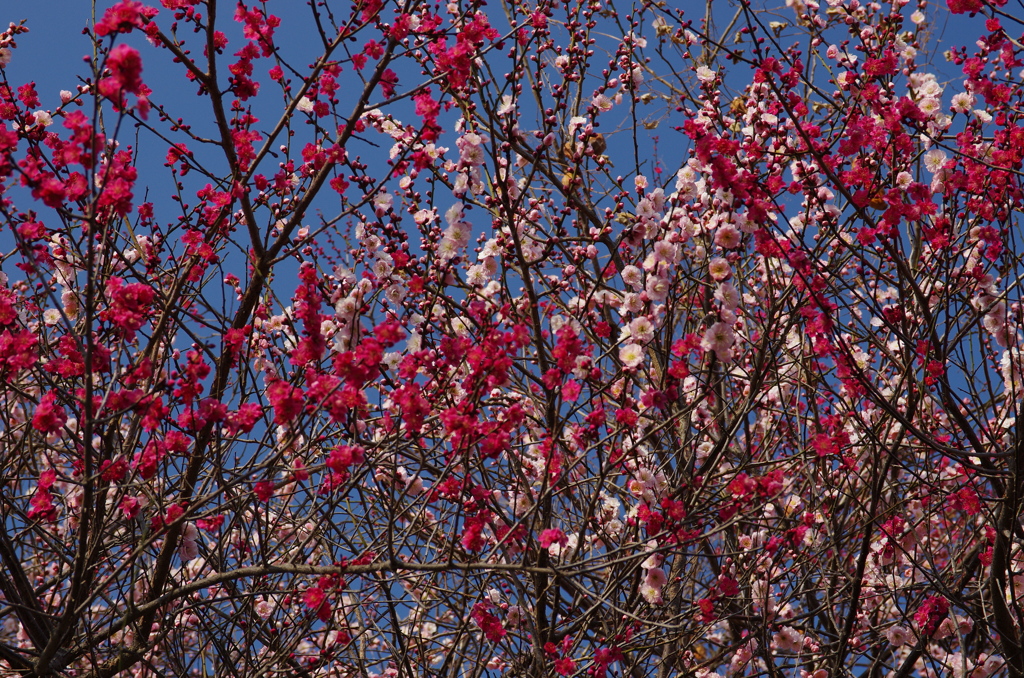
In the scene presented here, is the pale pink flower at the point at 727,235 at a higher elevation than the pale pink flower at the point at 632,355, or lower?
higher

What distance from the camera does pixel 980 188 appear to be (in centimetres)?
416

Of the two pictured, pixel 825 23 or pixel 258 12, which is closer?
pixel 258 12

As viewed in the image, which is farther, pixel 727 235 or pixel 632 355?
pixel 727 235

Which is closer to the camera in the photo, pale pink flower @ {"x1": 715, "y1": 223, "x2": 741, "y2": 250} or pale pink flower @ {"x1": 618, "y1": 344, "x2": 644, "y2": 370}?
pale pink flower @ {"x1": 618, "y1": 344, "x2": 644, "y2": 370}

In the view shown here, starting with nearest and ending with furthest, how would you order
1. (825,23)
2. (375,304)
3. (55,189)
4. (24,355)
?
Answer: (55,189) < (24,355) < (375,304) < (825,23)

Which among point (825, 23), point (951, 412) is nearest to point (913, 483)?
point (951, 412)

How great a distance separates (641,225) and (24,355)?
2.57 m

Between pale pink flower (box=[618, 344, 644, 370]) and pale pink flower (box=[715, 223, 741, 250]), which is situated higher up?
pale pink flower (box=[715, 223, 741, 250])

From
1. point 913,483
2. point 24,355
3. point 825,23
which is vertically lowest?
point 913,483

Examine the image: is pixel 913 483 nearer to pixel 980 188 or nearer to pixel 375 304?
pixel 980 188

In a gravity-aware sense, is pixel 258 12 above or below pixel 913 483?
above

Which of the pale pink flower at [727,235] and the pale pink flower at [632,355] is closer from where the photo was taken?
the pale pink flower at [632,355]

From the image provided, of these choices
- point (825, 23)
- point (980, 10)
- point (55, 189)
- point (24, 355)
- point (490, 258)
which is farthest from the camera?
point (825, 23)

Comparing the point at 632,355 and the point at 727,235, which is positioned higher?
the point at 727,235
